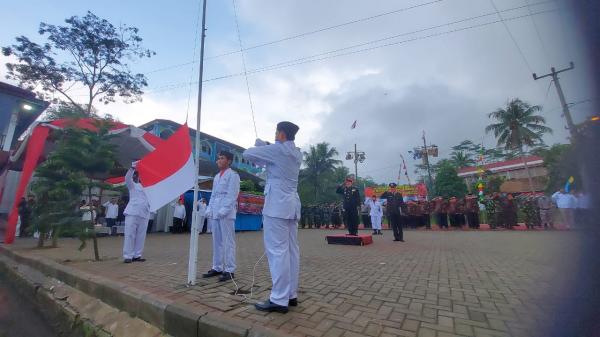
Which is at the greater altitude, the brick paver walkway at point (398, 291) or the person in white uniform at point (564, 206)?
the person in white uniform at point (564, 206)

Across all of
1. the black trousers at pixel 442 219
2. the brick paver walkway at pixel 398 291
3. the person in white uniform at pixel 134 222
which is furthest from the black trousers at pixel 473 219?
the person in white uniform at pixel 134 222

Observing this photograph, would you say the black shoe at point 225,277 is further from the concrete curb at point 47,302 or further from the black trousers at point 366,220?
the black trousers at point 366,220

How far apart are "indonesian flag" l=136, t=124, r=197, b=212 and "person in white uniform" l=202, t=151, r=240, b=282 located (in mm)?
622

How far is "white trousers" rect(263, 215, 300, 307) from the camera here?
111 inches

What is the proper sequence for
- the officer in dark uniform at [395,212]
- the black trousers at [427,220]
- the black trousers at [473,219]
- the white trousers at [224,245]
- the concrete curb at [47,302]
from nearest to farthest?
the concrete curb at [47,302], the white trousers at [224,245], the officer in dark uniform at [395,212], the black trousers at [473,219], the black trousers at [427,220]

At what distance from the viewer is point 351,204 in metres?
9.28

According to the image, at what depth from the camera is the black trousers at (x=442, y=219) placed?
53.3 feet

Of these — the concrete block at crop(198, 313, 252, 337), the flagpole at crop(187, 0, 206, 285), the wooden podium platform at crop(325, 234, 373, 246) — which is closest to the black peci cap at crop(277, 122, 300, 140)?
the flagpole at crop(187, 0, 206, 285)

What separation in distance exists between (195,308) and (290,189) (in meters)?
1.47

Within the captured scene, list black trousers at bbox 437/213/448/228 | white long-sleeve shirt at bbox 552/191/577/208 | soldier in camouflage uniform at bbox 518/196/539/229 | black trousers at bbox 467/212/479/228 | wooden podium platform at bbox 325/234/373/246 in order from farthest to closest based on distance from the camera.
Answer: black trousers at bbox 437/213/448/228
black trousers at bbox 467/212/479/228
wooden podium platform at bbox 325/234/373/246
soldier in camouflage uniform at bbox 518/196/539/229
white long-sleeve shirt at bbox 552/191/577/208

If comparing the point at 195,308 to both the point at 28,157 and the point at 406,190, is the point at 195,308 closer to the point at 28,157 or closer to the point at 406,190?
the point at 28,157

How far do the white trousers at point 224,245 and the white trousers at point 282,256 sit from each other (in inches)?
54.1

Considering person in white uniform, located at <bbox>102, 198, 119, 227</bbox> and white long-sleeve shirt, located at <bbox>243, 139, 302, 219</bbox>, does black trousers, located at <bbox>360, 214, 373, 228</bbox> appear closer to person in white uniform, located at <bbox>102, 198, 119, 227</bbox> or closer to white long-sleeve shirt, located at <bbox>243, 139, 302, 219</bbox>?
person in white uniform, located at <bbox>102, 198, 119, 227</bbox>

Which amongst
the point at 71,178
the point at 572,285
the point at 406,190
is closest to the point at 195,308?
the point at 572,285
